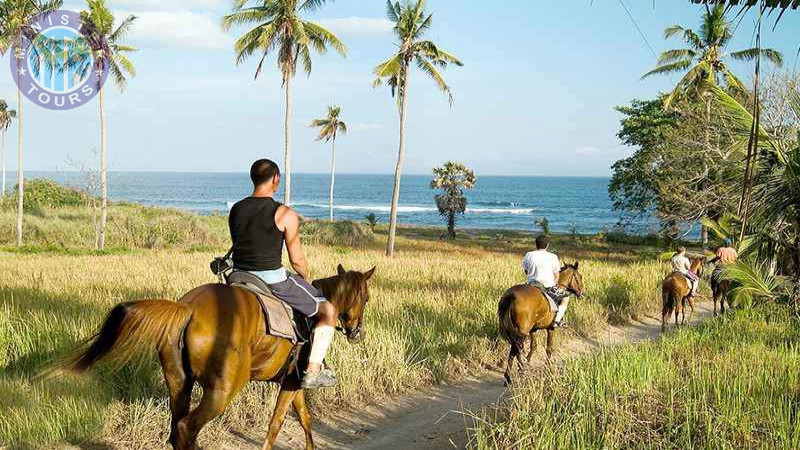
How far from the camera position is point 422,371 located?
8578mm

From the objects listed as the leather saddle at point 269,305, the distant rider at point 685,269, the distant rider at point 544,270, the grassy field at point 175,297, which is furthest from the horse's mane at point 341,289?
the distant rider at point 685,269

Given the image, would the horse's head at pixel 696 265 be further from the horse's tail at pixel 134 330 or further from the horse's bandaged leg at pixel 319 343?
the horse's tail at pixel 134 330

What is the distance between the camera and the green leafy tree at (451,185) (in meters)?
50.7

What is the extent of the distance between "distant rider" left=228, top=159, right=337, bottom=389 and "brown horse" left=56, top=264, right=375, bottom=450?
0.95ft

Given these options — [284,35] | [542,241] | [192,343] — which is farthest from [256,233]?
[284,35]

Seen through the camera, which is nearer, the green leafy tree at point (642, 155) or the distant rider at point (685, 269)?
the distant rider at point (685, 269)

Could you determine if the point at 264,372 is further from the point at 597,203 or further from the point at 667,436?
the point at 597,203

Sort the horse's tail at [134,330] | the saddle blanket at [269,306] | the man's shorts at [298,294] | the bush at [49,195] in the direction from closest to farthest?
the horse's tail at [134,330]
the saddle blanket at [269,306]
the man's shorts at [298,294]
the bush at [49,195]

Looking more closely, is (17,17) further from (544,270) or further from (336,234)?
(544,270)

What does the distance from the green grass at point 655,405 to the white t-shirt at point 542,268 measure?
2304 millimetres

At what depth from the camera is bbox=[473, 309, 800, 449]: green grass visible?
16.2 feet

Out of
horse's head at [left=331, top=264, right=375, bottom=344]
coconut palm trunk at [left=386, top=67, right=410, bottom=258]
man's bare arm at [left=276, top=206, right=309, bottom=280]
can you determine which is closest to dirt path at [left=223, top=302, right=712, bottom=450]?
horse's head at [left=331, top=264, right=375, bottom=344]

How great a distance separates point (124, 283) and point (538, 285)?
32.1 feet

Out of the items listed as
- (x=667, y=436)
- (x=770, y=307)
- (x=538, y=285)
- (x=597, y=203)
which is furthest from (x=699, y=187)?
(x=597, y=203)
